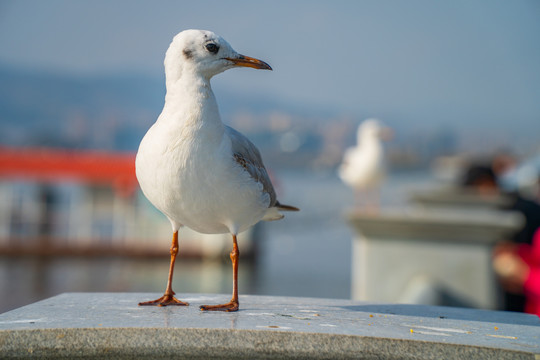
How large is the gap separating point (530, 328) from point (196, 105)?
70.5 inches

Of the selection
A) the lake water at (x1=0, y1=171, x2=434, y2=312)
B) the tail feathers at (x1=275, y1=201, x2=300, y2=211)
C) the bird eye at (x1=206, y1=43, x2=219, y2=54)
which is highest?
the bird eye at (x1=206, y1=43, x2=219, y2=54)

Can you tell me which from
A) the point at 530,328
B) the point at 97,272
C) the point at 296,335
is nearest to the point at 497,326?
the point at 530,328

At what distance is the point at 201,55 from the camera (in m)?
2.86

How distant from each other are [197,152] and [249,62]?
0.50 m

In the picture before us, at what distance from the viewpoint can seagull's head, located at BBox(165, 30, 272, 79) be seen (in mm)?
2852

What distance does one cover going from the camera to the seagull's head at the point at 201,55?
9.36 ft

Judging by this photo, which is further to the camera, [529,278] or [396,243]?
[396,243]

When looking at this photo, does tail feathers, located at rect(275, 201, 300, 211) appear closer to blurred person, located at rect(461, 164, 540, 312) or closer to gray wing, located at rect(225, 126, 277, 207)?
gray wing, located at rect(225, 126, 277, 207)

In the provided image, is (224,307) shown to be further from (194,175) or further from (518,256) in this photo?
(518,256)

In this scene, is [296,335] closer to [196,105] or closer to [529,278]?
[196,105]

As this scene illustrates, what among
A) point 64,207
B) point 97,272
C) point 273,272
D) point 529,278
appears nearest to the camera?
point 529,278

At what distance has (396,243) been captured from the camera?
225 inches

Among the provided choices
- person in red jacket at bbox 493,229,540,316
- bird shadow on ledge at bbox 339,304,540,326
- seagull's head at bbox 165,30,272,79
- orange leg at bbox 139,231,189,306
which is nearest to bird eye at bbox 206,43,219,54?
seagull's head at bbox 165,30,272,79

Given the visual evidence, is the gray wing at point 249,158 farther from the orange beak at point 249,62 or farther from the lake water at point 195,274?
the lake water at point 195,274
